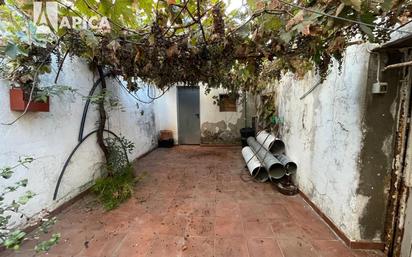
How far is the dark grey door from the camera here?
658cm

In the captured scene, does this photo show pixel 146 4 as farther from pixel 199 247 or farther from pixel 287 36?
pixel 199 247

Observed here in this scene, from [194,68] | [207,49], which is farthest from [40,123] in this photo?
[207,49]

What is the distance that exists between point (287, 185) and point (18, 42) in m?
3.41

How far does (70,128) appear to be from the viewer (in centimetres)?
262

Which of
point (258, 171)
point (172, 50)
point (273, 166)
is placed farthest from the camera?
point (258, 171)

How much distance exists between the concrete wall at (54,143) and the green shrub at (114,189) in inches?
9.9

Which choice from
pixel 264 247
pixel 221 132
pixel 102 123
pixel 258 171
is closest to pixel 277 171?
pixel 258 171

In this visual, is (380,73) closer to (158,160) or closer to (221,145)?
(158,160)

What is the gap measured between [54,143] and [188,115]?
14.7 ft

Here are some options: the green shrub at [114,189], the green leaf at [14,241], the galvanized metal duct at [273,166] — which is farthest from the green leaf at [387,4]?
the green shrub at [114,189]

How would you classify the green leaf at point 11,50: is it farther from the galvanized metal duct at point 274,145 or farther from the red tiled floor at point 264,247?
the galvanized metal duct at point 274,145

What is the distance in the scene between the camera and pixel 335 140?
206 cm

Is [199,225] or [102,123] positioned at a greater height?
[102,123]

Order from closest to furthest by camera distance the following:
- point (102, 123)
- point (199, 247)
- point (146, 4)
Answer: point (146, 4)
point (199, 247)
point (102, 123)
